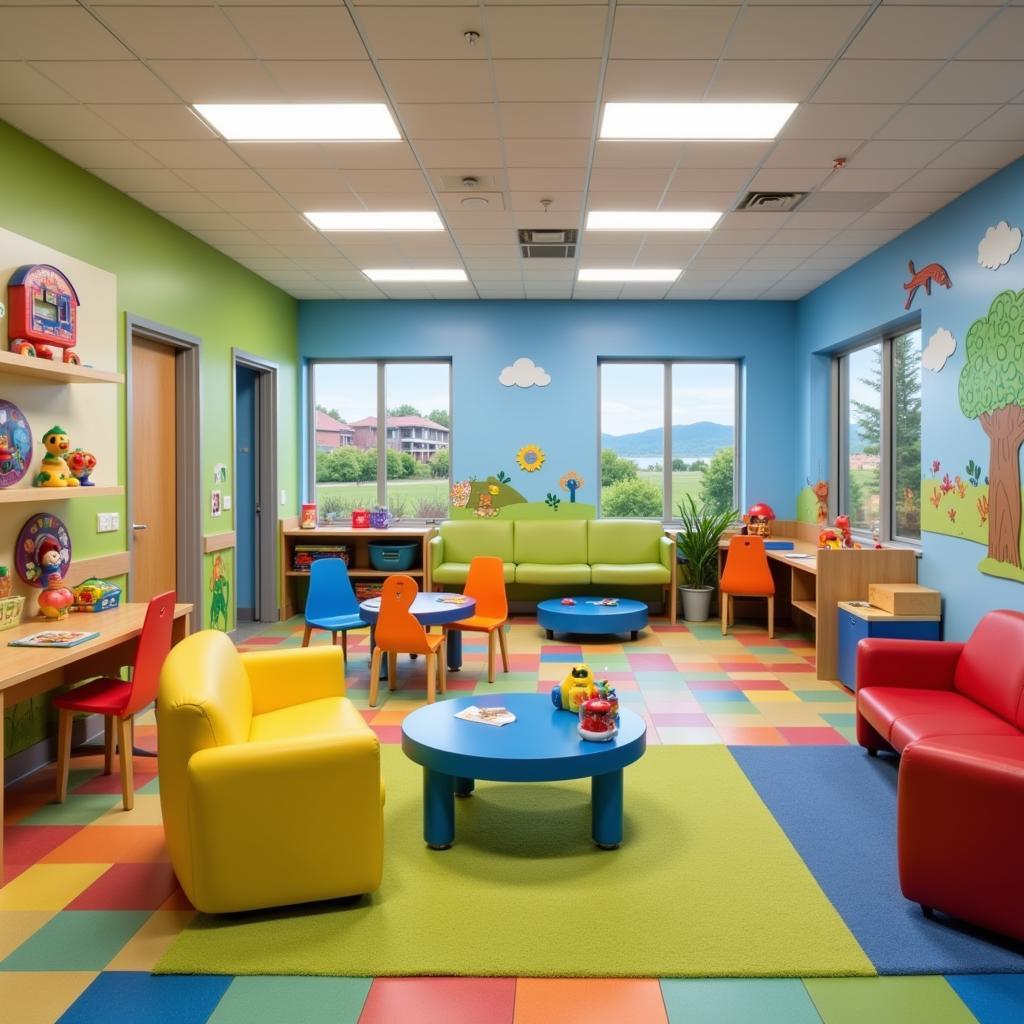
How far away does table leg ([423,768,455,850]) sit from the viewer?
3158 mm

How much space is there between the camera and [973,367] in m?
4.97

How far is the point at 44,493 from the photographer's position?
12.4 ft

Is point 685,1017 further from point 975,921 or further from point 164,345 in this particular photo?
point 164,345

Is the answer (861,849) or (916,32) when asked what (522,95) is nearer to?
(916,32)

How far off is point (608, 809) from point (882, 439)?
4846 millimetres

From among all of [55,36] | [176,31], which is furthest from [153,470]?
[176,31]

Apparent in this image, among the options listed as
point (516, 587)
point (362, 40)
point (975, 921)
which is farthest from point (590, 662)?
point (362, 40)

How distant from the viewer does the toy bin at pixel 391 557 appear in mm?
7961

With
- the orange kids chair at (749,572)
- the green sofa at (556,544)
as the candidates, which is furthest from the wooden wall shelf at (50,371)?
the orange kids chair at (749,572)

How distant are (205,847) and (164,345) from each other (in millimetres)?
4279

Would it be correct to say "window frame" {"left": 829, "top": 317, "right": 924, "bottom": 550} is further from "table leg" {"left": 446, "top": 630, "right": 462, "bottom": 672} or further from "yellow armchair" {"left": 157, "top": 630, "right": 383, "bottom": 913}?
"yellow armchair" {"left": 157, "top": 630, "right": 383, "bottom": 913}

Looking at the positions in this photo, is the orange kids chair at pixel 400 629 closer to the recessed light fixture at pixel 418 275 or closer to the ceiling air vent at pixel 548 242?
the ceiling air vent at pixel 548 242

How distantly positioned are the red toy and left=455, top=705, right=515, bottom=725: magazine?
2.64 metres

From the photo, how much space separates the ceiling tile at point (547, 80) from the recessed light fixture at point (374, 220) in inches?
74.8
